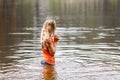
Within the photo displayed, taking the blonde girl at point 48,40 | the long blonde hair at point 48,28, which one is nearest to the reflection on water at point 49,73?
the blonde girl at point 48,40

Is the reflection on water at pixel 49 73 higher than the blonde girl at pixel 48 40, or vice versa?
the blonde girl at pixel 48 40

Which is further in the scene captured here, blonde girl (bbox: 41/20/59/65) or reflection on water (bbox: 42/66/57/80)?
blonde girl (bbox: 41/20/59/65)

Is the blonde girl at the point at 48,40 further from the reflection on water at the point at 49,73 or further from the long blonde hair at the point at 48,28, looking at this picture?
the reflection on water at the point at 49,73

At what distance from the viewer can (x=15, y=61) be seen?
57.0 ft

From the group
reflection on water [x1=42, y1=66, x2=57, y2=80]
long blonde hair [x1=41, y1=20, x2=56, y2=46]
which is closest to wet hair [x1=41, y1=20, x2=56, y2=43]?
long blonde hair [x1=41, y1=20, x2=56, y2=46]

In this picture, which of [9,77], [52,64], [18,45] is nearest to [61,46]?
[18,45]

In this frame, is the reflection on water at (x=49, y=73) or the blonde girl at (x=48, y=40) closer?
the reflection on water at (x=49, y=73)

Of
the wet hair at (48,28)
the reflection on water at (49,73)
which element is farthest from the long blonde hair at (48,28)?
the reflection on water at (49,73)

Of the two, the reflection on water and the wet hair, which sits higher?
the wet hair

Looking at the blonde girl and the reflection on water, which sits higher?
the blonde girl

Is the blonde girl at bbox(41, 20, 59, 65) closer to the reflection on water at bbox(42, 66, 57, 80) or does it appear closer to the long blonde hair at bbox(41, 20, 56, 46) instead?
the long blonde hair at bbox(41, 20, 56, 46)

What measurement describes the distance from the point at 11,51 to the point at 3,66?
13.7 feet

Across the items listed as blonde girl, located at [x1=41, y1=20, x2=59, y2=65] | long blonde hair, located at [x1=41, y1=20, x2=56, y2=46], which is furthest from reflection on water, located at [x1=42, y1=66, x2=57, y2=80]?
long blonde hair, located at [x1=41, y1=20, x2=56, y2=46]

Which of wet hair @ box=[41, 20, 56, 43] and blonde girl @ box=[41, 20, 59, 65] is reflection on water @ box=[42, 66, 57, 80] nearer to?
blonde girl @ box=[41, 20, 59, 65]
